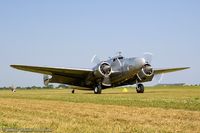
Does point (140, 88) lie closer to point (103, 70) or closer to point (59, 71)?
point (103, 70)

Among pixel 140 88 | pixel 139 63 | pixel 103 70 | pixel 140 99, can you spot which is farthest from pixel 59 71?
pixel 140 99

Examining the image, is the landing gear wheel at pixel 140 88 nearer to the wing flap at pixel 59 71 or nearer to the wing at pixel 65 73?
the wing at pixel 65 73

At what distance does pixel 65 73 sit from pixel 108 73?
5687 mm

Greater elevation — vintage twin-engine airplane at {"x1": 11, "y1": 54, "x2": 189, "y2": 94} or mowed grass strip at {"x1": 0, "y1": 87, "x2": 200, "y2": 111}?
vintage twin-engine airplane at {"x1": 11, "y1": 54, "x2": 189, "y2": 94}

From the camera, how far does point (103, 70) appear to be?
46.0 metres

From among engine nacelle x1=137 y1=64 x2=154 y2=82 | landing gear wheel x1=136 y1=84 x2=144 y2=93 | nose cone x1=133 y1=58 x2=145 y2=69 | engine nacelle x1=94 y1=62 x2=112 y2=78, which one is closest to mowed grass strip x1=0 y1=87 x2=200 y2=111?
nose cone x1=133 y1=58 x2=145 y2=69

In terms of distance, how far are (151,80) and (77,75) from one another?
9695mm

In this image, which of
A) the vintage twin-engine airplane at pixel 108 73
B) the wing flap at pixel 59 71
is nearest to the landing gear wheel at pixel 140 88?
the vintage twin-engine airplane at pixel 108 73

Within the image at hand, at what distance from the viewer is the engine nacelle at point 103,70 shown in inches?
1804

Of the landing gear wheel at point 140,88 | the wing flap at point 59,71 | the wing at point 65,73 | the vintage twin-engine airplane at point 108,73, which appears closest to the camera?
the wing flap at point 59,71

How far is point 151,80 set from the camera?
4894 centimetres

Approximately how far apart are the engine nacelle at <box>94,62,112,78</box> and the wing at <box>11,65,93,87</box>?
1.57 meters

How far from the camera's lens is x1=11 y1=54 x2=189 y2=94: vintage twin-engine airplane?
4569 cm

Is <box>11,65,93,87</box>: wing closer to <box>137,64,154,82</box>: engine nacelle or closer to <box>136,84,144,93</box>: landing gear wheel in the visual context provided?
<box>137,64,154,82</box>: engine nacelle
